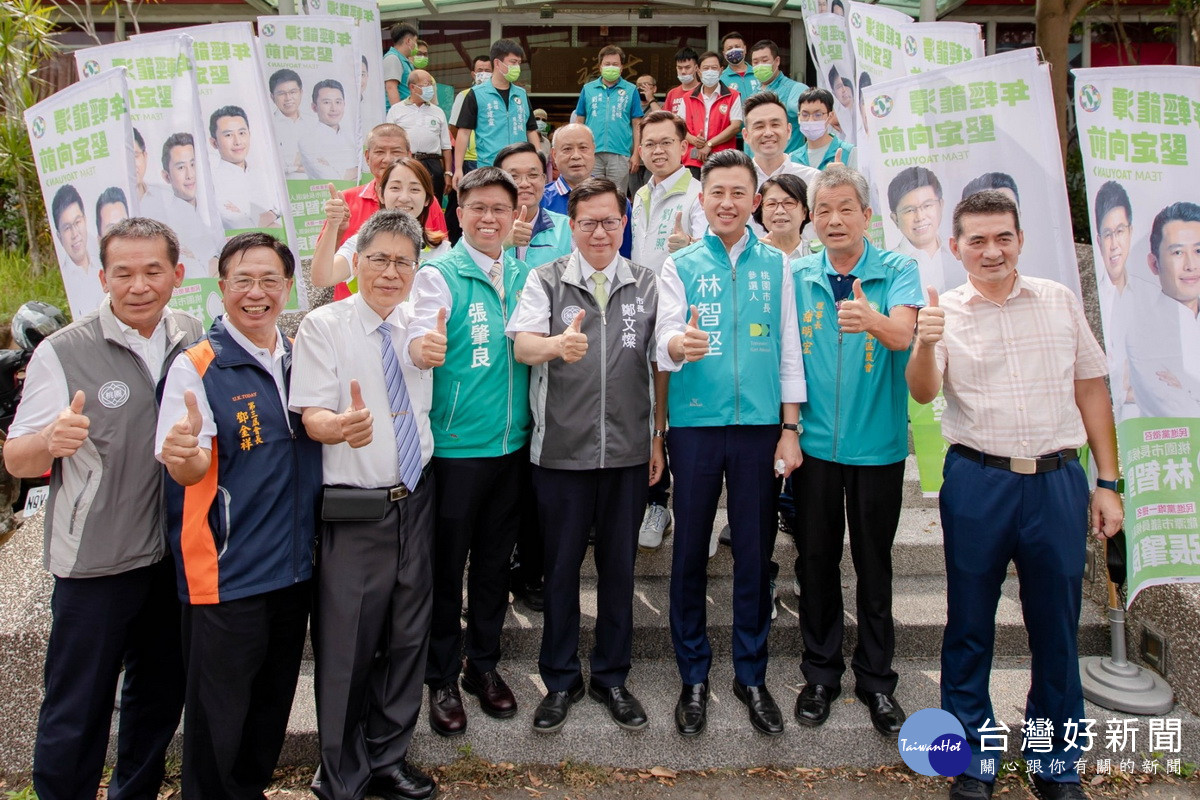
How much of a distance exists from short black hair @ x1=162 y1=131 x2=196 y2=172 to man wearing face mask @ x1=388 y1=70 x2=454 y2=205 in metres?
2.66

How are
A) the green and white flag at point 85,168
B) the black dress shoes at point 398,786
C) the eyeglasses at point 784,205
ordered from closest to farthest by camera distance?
the black dress shoes at point 398,786 → the green and white flag at point 85,168 → the eyeglasses at point 784,205

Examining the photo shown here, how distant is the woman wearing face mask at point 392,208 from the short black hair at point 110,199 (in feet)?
2.99

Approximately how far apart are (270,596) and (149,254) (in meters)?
1.21

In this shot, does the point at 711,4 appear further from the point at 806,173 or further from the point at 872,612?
the point at 872,612

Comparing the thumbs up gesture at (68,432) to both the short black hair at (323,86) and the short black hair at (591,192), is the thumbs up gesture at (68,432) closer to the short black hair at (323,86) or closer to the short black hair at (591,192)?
the short black hair at (591,192)

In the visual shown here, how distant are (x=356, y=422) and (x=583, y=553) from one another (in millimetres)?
1201

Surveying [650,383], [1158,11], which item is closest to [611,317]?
[650,383]

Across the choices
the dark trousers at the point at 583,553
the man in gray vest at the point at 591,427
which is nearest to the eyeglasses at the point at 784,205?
the man in gray vest at the point at 591,427

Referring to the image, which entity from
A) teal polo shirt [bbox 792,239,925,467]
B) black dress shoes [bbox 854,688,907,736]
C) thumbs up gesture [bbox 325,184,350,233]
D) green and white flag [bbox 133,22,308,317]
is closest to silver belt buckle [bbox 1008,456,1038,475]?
teal polo shirt [bbox 792,239,925,467]

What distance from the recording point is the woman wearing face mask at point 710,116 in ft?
23.9

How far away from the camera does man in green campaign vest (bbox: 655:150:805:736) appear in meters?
3.20

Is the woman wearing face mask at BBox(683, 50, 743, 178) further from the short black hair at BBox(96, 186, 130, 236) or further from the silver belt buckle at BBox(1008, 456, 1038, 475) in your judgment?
the silver belt buckle at BBox(1008, 456, 1038, 475)

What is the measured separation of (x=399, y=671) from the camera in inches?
115

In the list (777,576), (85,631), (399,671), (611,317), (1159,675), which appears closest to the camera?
(85,631)
